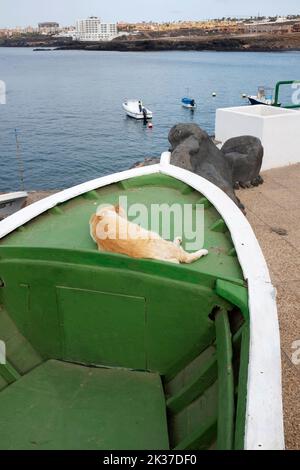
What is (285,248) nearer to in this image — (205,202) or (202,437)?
(205,202)

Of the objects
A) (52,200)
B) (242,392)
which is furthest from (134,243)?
(52,200)

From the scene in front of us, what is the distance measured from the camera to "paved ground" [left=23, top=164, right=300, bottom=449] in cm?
461

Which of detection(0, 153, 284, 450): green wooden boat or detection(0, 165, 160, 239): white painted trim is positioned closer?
detection(0, 153, 284, 450): green wooden boat

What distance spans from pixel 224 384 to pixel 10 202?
12861 mm

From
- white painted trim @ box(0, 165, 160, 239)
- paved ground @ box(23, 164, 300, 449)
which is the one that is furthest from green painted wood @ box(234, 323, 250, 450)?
white painted trim @ box(0, 165, 160, 239)

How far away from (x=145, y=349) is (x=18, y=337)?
1395 mm

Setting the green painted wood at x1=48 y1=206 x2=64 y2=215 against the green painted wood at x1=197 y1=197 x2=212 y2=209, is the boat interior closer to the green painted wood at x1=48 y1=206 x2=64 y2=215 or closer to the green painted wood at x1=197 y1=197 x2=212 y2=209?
the green painted wood at x1=48 y1=206 x2=64 y2=215

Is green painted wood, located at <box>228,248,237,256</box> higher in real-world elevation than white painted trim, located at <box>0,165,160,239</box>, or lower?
lower

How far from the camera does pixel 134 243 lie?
4062 millimetres

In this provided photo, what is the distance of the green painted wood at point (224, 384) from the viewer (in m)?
2.74

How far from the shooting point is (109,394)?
13.3 ft

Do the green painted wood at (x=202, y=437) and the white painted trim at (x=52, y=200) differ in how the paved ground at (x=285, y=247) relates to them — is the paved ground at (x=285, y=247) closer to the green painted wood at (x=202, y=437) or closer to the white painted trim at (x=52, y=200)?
the green painted wood at (x=202, y=437)

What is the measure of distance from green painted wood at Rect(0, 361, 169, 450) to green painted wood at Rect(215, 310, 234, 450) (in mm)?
859
